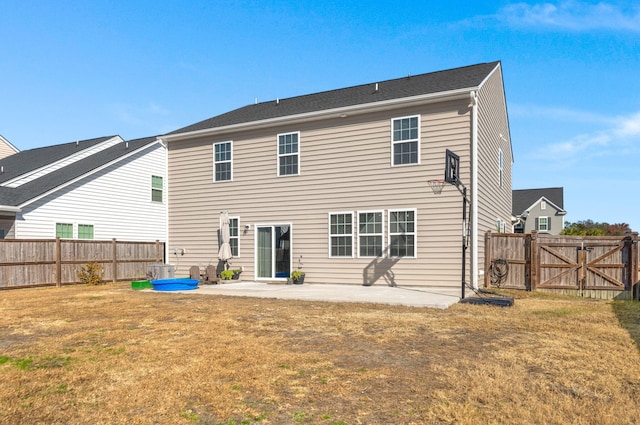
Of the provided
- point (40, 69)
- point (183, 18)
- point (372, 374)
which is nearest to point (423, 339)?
point (372, 374)

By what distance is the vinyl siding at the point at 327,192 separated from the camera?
13500mm

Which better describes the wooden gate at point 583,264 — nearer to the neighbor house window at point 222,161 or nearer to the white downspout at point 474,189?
the white downspout at point 474,189

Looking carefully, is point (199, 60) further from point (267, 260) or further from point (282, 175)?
point (267, 260)

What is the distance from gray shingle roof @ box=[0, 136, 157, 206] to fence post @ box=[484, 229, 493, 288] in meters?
15.2

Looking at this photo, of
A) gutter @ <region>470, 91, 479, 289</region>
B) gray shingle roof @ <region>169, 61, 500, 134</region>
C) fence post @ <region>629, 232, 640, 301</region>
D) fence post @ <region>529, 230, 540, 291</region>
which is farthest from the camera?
gray shingle roof @ <region>169, 61, 500, 134</region>

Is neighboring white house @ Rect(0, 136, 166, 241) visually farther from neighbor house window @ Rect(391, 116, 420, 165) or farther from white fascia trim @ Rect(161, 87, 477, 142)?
neighbor house window @ Rect(391, 116, 420, 165)

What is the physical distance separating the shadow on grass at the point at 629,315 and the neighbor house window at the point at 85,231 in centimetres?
1818

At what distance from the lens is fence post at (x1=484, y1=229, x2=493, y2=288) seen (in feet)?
45.5

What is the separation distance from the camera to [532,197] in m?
46.7

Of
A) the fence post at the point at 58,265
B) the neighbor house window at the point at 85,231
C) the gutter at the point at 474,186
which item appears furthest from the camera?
the neighbor house window at the point at 85,231

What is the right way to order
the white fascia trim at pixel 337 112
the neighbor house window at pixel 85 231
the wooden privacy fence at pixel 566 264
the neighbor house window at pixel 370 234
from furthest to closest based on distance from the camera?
the neighbor house window at pixel 85 231, the neighbor house window at pixel 370 234, the white fascia trim at pixel 337 112, the wooden privacy fence at pixel 566 264

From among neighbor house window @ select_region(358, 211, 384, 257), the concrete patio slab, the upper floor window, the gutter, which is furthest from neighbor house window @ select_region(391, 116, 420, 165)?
the concrete patio slab

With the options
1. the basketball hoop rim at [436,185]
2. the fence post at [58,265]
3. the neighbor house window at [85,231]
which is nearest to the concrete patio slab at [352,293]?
the basketball hoop rim at [436,185]

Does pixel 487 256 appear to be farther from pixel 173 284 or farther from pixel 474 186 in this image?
pixel 173 284
